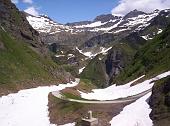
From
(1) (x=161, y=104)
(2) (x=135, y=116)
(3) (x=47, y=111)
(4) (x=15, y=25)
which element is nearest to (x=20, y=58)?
(4) (x=15, y=25)

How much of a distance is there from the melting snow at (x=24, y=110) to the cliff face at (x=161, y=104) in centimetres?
1795

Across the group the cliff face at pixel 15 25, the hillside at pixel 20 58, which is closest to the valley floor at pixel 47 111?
the hillside at pixel 20 58

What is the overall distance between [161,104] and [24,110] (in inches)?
1296

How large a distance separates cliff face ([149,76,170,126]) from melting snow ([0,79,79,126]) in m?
17.9

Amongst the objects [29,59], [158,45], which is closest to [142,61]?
[158,45]

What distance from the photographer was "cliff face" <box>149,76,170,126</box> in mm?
49306

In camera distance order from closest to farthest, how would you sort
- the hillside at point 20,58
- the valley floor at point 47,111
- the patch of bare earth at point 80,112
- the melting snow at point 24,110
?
1. the valley floor at point 47,111
2. the patch of bare earth at point 80,112
3. the melting snow at point 24,110
4. the hillside at point 20,58

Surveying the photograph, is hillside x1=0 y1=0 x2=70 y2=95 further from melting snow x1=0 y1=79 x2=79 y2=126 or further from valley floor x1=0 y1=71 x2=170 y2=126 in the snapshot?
valley floor x1=0 y1=71 x2=170 y2=126

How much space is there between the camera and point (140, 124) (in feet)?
164

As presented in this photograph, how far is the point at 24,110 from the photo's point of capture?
76.6m

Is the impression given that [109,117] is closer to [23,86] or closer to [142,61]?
[23,86]

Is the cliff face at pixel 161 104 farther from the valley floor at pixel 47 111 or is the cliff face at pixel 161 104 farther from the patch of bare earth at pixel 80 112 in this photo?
the patch of bare earth at pixel 80 112

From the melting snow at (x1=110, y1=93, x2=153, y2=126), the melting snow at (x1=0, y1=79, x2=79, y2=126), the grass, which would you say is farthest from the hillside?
the melting snow at (x1=110, y1=93, x2=153, y2=126)

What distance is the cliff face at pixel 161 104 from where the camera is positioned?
49.3m
